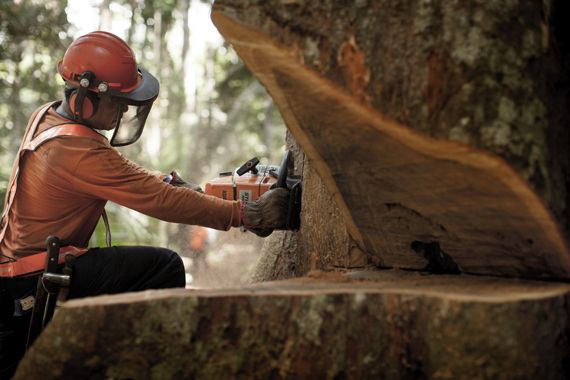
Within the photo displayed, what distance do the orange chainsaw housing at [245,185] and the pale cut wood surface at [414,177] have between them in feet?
2.91

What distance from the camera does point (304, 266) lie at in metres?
3.23

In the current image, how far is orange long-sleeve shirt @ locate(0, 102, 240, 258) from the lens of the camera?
112 inches

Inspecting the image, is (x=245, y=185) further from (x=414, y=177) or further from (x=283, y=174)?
(x=414, y=177)

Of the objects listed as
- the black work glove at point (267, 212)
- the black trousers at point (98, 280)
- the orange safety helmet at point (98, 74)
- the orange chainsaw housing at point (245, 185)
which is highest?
the orange safety helmet at point (98, 74)

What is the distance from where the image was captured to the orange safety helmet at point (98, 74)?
3.03 m

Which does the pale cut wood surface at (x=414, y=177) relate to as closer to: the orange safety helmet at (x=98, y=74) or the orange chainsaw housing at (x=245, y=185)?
the orange chainsaw housing at (x=245, y=185)

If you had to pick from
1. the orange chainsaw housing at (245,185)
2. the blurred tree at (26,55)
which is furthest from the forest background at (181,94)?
the orange chainsaw housing at (245,185)

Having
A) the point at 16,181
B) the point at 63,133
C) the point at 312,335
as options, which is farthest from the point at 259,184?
the point at 312,335

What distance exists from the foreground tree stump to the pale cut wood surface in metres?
0.20

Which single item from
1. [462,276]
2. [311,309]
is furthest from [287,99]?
[462,276]

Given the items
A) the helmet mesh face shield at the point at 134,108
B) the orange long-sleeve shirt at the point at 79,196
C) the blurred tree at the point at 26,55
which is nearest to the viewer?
the orange long-sleeve shirt at the point at 79,196

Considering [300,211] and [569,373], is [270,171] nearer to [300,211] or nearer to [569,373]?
[300,211]

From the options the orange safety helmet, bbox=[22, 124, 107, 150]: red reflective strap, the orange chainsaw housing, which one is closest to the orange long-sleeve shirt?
bbox=[22, 124, 107, 150]: red reflective strap

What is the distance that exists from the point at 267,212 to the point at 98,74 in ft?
3.77
